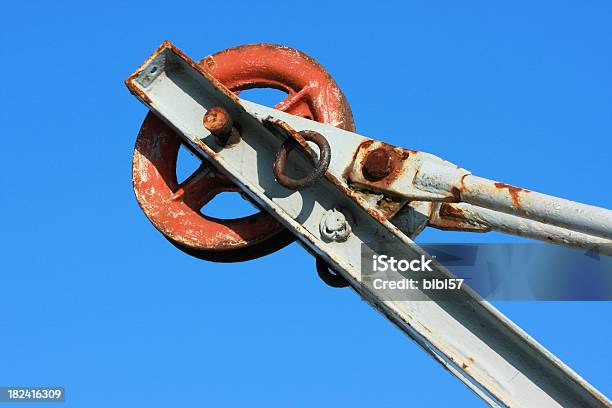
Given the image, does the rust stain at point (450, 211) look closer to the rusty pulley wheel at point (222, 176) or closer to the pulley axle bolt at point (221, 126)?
the rusty pulley wheel at point (222, 176)

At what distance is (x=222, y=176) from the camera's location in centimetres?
671

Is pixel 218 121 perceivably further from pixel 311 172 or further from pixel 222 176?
pixel 311 172

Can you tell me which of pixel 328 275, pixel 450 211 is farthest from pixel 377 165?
pixel 328 275

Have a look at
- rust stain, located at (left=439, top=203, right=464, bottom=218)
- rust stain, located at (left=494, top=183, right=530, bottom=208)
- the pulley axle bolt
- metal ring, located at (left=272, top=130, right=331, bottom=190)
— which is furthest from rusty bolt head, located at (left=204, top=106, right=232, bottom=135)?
rust stain, located at (left=494, top=183, right=530, bottom=208)

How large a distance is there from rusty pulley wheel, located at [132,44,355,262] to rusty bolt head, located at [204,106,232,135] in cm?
50

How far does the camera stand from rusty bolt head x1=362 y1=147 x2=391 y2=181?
231 inches

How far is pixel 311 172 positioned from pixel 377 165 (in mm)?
352

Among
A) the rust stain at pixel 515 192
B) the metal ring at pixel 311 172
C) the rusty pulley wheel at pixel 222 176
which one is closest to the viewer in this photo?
the rust stain at pixel 515 192

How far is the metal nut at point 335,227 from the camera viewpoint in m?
5.85

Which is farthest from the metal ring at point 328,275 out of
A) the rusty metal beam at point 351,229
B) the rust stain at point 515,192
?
the rust stain at point 515,192

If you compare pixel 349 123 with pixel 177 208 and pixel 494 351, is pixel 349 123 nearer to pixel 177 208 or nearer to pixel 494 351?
pixel 177 208

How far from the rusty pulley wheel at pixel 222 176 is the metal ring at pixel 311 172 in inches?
24.8

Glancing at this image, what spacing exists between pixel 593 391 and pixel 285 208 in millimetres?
1896

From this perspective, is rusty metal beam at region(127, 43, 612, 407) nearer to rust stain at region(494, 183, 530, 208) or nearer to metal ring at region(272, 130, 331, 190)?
metal ring at region(272, 130, 331, 190)
